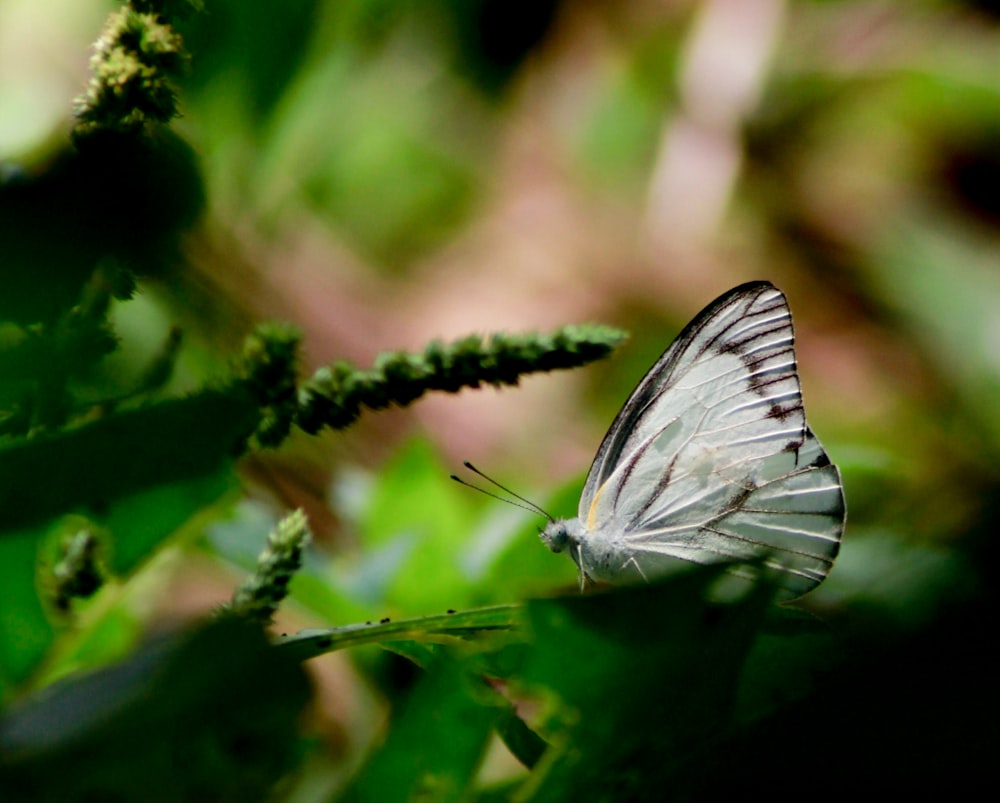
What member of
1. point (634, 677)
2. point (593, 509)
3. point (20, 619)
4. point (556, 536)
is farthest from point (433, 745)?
point (593, 509)

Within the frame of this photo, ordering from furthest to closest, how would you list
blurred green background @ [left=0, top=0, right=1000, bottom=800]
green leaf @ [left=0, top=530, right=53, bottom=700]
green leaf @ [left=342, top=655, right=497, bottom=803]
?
blurred green background @ [left=0, top=0, right=1000, bottom=800] → green leaf @ [left=0, top=530, right=53, bottom=700] → green leaf @ [left=342, top=655, right=497, bottom=803]

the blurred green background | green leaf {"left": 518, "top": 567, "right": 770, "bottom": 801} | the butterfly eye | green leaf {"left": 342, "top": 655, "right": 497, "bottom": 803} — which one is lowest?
green leaf {"left": 342, "top": 655, "right": 497, "bottom": 803}

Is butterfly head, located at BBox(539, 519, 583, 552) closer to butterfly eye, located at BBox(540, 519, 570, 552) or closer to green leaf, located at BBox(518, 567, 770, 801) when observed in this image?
butterfly eye, located at BBox(540, 519, 570, 552)

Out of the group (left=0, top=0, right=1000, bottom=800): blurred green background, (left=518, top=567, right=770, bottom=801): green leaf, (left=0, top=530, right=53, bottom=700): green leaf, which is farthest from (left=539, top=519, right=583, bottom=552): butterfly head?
(left=518, top=567, right=770, bottom=801): green leaf

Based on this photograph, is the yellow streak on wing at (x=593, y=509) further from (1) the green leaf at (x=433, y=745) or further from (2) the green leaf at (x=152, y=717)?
(2) the green leaf at (x=152, y=717)

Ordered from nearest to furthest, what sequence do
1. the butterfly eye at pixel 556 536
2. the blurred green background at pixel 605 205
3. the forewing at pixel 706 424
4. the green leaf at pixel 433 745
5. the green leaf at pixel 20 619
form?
the green leaf at pixel 433 745 → the green leaf at pixel 20 619 → the butterfly eye at pixel 556 536 → the forewing at pixel 706 424 → the blurred green background at pixel 605 205

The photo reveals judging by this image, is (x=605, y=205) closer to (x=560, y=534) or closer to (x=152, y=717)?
(x=560, y=534)

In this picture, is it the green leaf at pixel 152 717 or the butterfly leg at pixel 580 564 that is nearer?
the green leaf at pixel 152 717

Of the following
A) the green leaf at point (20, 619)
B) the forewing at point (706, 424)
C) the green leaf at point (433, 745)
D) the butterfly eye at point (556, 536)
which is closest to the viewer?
the green leaf at point (433, 745)

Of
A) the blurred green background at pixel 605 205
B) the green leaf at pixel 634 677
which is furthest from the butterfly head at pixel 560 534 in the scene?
the green leaf at pixel 634 677
